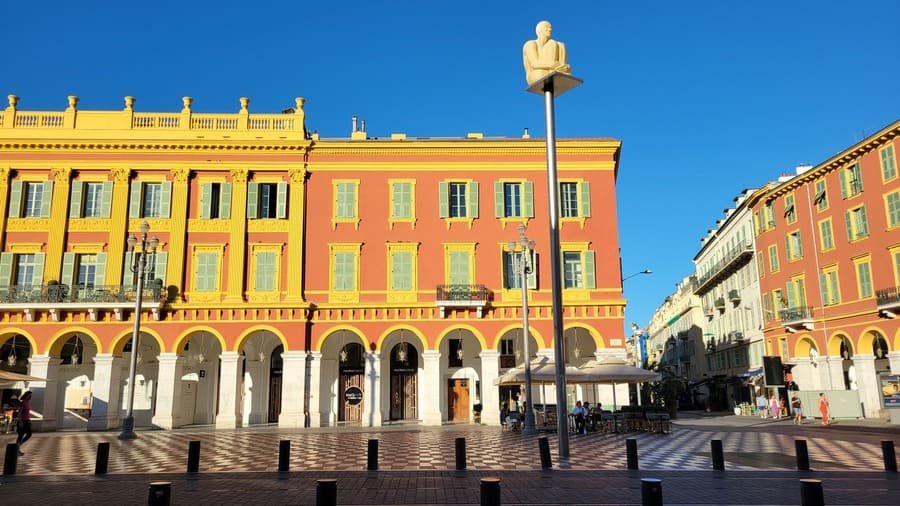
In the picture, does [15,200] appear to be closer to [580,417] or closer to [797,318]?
[580,417]

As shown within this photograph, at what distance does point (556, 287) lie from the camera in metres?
14.6

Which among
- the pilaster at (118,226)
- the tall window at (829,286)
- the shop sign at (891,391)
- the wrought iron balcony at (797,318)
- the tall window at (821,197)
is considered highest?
the tall window at (821,197)

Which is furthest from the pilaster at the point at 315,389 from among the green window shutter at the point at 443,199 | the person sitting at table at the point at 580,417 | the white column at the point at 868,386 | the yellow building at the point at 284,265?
the white column at the point at 868,386

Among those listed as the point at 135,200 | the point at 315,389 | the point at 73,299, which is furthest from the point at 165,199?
the point at 315,389

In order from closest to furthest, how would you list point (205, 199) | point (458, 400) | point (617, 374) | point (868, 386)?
point (617, 374), point (205, 199), point (458, 400), point (868, 386)

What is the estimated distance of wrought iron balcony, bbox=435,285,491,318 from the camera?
33562 millimetres

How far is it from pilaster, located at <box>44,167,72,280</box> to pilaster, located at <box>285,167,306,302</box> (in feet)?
36.2

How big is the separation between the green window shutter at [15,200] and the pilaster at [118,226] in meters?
3.65

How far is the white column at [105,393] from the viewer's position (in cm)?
3188

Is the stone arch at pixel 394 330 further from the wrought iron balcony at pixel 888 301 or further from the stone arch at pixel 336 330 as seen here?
the wrought iron balcony at pixel 888 301

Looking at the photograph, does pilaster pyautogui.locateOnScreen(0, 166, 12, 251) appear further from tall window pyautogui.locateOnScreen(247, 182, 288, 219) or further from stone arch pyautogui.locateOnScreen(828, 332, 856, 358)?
stone arch pyautogui.locateOnScreen(828, 332, 856, 358)

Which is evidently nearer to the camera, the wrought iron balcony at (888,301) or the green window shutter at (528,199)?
the wrought iron balcony at (888,301)

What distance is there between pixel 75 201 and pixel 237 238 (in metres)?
8.42

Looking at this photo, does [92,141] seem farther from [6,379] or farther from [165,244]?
[6,379]
